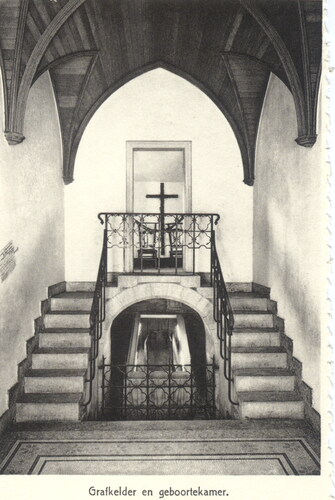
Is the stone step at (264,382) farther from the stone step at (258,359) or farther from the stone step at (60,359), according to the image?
the stone step at (60,359)

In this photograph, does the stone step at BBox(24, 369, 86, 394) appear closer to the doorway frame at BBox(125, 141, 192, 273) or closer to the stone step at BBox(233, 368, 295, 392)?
the stone step at BBox(233, 368, 295, 392)

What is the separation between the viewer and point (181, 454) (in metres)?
3.71

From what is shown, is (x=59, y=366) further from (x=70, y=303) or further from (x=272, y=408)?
A: (x=272, y=408)

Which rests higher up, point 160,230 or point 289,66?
point 289,66

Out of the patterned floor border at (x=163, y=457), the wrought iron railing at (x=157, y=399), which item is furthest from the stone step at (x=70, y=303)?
the patterned floor border at (x=163, y=457)

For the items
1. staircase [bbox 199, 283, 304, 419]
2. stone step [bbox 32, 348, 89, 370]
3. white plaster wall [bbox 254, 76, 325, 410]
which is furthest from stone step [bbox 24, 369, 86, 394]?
white plaster wall [bbox 254, 76, 325, 410]

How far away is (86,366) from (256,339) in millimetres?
2218

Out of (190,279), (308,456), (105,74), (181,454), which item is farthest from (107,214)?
(308,456)

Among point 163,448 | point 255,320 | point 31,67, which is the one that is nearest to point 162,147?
point 31,67

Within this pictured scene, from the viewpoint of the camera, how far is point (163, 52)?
A: 254 inches

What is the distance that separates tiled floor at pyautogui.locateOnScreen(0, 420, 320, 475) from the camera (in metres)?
3.48

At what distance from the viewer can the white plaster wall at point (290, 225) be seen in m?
4.29
